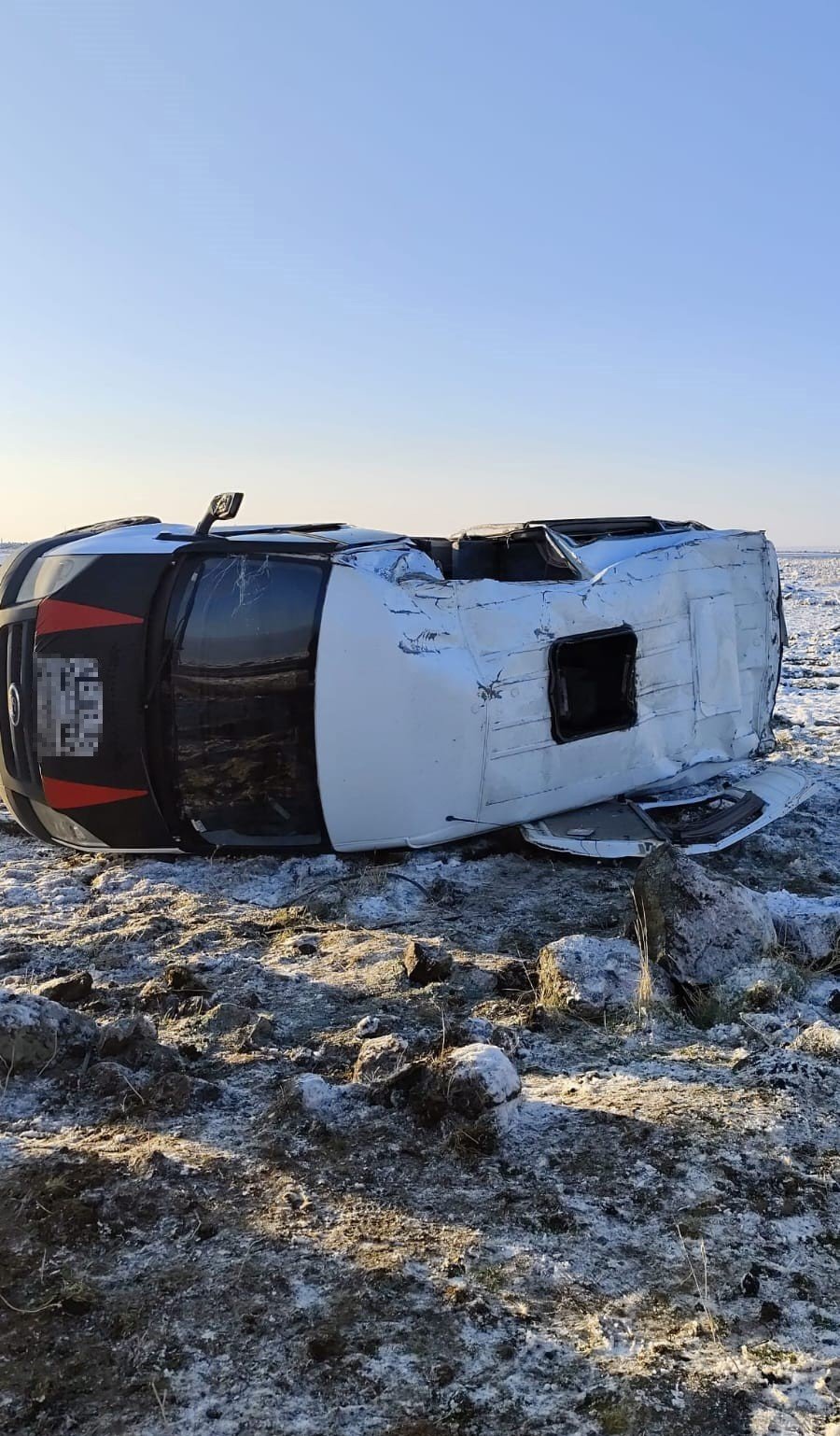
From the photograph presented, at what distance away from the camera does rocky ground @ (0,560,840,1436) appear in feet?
5.66

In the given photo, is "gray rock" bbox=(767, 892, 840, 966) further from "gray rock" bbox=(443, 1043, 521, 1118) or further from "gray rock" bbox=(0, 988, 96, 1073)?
"gray rock" bbox=(0, 988, 96, 1073)

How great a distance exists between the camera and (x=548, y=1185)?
7.50 feet

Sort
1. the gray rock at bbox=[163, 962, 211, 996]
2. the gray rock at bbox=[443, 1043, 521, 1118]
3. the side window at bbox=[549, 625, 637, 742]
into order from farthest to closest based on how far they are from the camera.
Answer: the side window at bbox=[549, 625, 637, 742] → the gray rock at bbox=[163, 962, 211, 996] → the gray rock at bbox=[443, 1043, 521, 1118]

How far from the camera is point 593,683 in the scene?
5.69m

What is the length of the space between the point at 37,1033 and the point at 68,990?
507 mm

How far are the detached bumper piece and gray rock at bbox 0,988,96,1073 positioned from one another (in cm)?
248

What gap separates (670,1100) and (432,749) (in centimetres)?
217

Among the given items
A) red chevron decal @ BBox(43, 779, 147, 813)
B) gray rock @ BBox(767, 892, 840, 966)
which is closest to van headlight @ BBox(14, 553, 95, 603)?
red chevron decal @ BBox(43, 779, 147, 813)

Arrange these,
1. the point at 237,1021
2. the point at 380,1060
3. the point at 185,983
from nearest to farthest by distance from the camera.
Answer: the point at 380,1060, the point at 237,1021, the point at 185,983

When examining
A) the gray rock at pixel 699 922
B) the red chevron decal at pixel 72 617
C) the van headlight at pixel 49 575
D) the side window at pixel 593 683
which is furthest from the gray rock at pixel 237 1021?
the van headlight at pixel 49 575

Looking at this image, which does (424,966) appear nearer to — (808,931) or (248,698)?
(808,931)

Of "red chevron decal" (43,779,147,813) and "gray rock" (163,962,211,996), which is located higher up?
"red chevron decal" (43,779,147,813)

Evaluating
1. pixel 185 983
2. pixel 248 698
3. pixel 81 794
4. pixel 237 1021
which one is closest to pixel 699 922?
Result: pixel 237 1021

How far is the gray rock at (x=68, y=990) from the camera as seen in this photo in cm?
329
